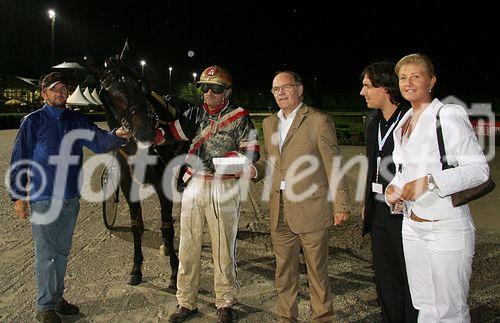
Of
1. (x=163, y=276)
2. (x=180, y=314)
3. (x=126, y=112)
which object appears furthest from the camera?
(x=163, y=276)

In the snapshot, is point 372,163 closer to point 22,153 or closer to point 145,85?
point 145,85

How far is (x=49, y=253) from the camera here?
3.58 metres

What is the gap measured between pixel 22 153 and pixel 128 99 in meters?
0.97

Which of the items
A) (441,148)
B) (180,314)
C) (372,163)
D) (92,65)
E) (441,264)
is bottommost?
(180,314)

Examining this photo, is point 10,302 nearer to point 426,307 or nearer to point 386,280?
point 386,280

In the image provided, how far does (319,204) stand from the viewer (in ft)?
10.6

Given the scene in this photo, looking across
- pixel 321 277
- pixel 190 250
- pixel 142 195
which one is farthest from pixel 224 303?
pixel 142 195

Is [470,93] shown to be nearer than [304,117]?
No

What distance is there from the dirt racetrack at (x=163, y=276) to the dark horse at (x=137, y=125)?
A: 37 cm

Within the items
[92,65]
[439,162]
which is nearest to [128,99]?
[92,65]

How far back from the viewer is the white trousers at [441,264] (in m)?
2.26

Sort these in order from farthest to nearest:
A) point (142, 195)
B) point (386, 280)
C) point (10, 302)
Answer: point (142, 195)
point (10, 302)
point (386, 280)

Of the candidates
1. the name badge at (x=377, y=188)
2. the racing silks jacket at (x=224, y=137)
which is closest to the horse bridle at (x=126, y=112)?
the racing silks jacket at (x=224, y=137)

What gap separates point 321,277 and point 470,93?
51.5m
